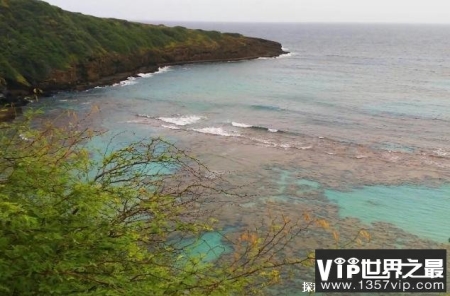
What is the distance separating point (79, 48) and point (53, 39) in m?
3.98

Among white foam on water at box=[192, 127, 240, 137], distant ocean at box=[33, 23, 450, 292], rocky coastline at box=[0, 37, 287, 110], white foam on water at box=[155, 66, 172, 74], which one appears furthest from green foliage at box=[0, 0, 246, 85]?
white foam on water at box=[192, 127, 240, 137]

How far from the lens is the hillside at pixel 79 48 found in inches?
2293

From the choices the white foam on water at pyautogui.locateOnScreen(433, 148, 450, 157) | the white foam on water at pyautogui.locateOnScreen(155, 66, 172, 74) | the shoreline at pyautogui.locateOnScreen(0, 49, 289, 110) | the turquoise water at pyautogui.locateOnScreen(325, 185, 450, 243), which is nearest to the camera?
the turquoise water at pyautogui.locateOnScreen(325, 185, 450, 243)

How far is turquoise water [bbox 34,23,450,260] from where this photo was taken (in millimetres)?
25641

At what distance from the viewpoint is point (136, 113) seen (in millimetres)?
47750

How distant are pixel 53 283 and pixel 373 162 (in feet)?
96.4

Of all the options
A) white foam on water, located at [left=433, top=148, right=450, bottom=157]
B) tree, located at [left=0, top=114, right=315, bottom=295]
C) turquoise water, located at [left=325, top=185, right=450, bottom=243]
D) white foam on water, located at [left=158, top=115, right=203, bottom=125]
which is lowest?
turquoise water, located at [left=325, top=185, right=450, bottom=243]

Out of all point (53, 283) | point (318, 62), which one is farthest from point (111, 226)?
point (318, 62)

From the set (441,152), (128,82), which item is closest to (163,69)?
(128,82)

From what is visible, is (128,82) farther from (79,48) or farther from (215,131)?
(215,131)

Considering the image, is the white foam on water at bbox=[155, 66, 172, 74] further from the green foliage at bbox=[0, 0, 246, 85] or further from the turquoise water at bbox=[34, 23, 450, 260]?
the green foliage at bbox=[0, 0, 246, 85]

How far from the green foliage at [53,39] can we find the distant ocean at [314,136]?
7.21m

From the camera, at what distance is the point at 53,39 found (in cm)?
6725

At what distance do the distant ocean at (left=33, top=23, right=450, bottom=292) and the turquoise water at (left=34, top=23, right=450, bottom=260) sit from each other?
106 millimetres
